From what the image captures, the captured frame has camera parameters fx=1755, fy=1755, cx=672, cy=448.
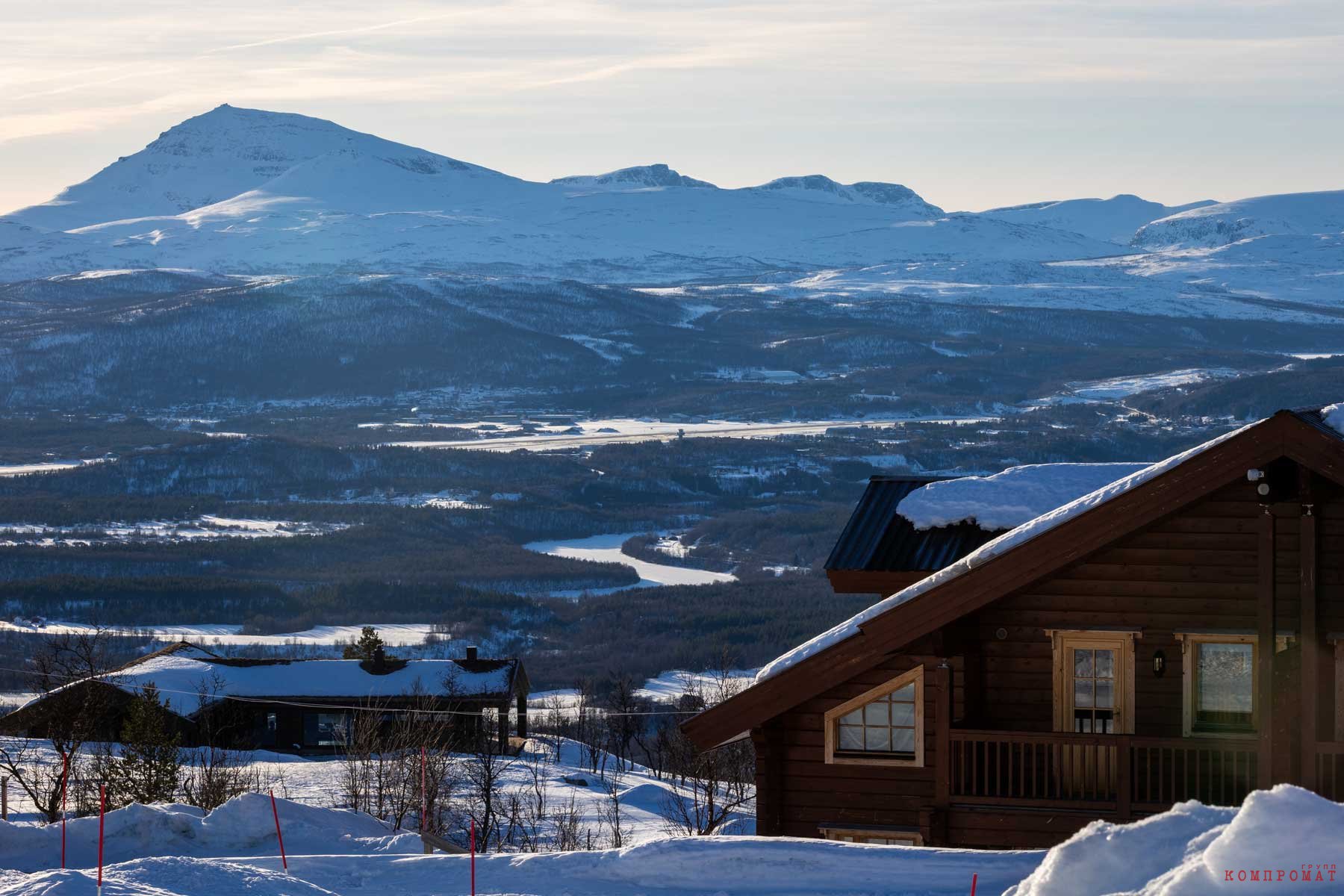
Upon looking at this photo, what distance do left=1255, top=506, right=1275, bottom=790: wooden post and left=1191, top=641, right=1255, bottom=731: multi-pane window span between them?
78 centimetres

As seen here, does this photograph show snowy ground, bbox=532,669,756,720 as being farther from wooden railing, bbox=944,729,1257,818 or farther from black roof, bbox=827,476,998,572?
wooden railing, bbox=944,729,1257,818

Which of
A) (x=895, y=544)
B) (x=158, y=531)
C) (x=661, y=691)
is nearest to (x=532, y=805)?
(x=895, y=544)

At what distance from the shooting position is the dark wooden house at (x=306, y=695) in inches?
1933

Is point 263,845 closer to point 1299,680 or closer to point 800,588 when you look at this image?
point 1299,680

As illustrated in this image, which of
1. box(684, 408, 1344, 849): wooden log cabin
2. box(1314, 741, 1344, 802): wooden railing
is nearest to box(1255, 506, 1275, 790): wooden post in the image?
box(684, 408, 1344, 849): wooden log cabin

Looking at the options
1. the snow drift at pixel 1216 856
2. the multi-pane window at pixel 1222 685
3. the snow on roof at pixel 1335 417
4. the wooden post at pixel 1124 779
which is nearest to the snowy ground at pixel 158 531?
the multi-pane window at pixel 1222 685

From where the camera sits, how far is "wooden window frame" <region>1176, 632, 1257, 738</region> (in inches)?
585

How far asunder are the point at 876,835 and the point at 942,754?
1.19 meters

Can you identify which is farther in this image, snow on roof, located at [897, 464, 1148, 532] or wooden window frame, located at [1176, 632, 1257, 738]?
snow on roof, located at [897, 464, 1148, 532]

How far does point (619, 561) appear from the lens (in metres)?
135

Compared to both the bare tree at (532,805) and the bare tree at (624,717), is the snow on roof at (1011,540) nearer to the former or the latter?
the bare tree at (532,805)

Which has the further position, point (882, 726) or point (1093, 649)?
point (882, 726)

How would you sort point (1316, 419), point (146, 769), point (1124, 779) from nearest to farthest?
1. point (1124, 779)
2. point (1316, 419)
3. point (146, 769)

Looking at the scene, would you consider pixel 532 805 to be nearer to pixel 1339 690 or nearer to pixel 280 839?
pixel 280 839
